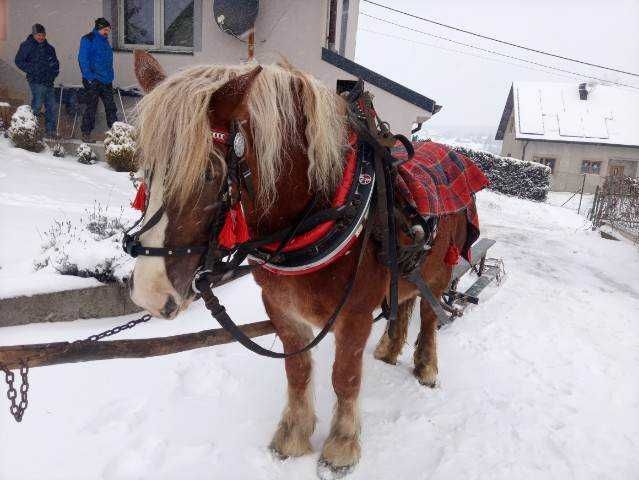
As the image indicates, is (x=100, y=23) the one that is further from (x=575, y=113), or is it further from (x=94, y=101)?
(x=575, y=113)

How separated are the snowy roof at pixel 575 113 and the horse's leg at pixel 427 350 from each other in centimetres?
2381

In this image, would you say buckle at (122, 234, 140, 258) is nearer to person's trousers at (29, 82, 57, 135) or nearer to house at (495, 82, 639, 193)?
person's trousers at (29, 82, 57, 135)

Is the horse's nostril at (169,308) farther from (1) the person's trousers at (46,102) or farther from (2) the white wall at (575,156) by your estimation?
(2) the white wall at (575,156)

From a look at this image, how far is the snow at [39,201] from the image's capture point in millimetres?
3043

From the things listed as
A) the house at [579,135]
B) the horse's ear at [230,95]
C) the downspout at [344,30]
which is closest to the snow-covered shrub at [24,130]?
the horse's ear at [230,95]

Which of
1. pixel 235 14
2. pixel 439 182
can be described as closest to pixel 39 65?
pixel 235 14

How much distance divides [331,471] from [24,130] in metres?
6.32

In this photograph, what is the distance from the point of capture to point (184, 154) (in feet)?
3.95

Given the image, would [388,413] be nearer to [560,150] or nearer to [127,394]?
[127,394]

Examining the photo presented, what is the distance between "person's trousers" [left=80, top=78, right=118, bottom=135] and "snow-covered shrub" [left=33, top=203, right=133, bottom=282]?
3690 mm

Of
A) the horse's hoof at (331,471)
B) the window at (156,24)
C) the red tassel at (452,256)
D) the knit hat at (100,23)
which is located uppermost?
the window at (156,24)

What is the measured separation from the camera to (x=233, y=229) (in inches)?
53.2

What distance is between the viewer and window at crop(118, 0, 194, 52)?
24.1 ft

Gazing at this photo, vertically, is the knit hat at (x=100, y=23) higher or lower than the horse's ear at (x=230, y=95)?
higher
